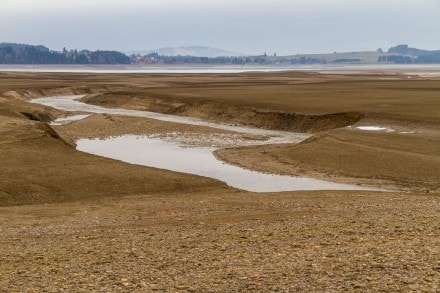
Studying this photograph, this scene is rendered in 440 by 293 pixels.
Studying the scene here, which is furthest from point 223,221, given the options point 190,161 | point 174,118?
point 174,118

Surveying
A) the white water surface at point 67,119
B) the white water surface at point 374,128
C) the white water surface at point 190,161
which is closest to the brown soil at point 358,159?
the white water surface at point 190,161

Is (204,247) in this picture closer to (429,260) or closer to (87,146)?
(429,260)

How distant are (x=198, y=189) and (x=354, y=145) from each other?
54.6 ft

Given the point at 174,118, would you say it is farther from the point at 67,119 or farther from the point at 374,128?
the point at 374,128

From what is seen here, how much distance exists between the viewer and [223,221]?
20.3 m

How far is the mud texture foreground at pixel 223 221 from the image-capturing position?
13.0 m

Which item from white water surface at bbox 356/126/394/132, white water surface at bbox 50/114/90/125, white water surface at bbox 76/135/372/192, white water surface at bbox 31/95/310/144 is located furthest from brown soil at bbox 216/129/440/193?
white water surface at bbox 50/114/90/125

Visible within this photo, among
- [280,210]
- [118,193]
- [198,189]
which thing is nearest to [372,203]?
[280,210]

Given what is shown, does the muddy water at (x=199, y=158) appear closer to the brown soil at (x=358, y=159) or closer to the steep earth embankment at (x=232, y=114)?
the brown soil at (x=358, y=159)

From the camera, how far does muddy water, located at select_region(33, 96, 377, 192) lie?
107 feet

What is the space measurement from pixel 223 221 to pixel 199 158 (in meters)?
22.0

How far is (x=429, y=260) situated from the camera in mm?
13336

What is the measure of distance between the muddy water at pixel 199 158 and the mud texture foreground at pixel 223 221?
1640mm

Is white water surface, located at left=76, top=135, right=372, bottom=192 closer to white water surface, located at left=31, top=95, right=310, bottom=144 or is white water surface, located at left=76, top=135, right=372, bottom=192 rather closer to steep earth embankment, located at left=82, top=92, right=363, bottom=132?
white water surface, located at left=31, top=95, right=310, bottom=144
